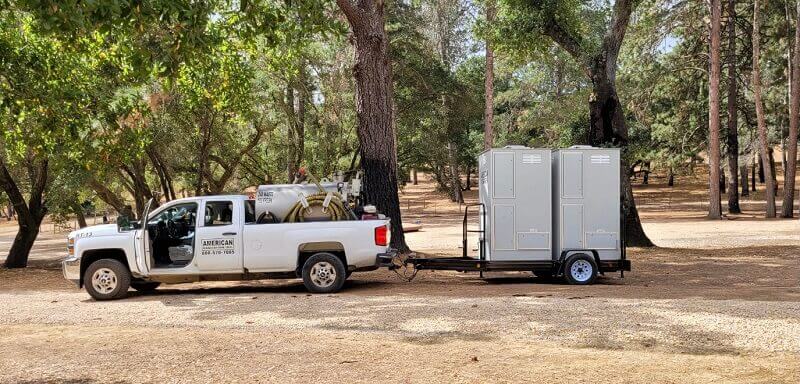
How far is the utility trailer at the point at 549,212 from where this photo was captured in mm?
12992

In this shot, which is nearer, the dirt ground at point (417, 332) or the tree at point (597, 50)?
the dirt ground at point (417, 332)

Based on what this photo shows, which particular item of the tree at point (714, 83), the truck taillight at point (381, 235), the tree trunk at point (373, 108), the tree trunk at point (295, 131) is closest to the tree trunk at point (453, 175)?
the tree trunk at point (295, 131)

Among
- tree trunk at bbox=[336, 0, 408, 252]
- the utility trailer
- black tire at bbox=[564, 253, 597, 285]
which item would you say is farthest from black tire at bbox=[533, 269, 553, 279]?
tree trunk at bbox=[336, 0, 408, 252]

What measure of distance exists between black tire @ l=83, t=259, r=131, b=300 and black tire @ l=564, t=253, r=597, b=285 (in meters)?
7.38

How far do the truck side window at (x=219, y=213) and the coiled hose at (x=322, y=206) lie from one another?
0.91 metres

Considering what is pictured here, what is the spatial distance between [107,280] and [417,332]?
5.99m

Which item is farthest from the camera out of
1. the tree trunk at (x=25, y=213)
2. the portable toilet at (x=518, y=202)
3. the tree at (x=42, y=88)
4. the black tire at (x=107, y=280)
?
the tree trunk at (x=25, y=213)

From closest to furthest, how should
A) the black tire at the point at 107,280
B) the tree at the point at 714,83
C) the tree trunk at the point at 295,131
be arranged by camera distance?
the black tire at the point at 107,280, the tree at the point at 714,83, the tree trunk at the point at 295,131

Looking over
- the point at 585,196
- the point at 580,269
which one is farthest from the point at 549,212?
the point at 580,269

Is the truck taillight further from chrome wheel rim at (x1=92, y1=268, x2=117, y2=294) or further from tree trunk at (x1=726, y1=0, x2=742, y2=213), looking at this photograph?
tree trunk at (x1=726, y1=0, x2=742, y2=213)

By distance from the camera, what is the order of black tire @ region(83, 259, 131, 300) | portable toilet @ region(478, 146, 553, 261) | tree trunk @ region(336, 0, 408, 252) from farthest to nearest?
tree trunk @ region(336, 0, 408, 252)
portable toilet @ region(478, 146, 553, 261)
black tire @ region(83, 259, 131, 300)

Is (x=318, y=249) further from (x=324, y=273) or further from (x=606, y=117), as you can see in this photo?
Result: (x=606, y=117)

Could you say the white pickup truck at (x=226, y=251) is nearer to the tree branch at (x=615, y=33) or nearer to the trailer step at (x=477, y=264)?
the trailer step at (x=477, y=264)

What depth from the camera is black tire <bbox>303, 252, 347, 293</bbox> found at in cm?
1201
